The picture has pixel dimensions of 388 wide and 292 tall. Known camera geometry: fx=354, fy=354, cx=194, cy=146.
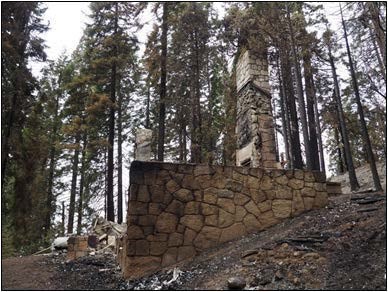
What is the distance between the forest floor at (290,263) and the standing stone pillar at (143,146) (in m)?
2.36

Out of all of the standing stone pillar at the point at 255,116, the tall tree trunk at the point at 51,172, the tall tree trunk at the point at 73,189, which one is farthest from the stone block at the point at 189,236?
the tall tree trunk at the point at 73,189

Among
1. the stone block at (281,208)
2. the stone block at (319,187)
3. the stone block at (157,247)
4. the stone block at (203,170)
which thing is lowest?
the stone block at (157,247)

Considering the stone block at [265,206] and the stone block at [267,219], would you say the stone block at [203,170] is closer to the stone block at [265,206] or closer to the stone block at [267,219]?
the stone block at [265,206]

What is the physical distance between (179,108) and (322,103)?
7.70 meters

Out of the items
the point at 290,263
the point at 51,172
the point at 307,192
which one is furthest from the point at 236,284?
the point at 51,172

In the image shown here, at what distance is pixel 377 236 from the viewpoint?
484 centimetres

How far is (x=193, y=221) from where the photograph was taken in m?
6.50

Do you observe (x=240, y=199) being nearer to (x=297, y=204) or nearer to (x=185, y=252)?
(x=297, y=204)

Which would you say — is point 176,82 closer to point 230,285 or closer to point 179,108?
point 179,108

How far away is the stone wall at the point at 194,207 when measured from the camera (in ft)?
20.3

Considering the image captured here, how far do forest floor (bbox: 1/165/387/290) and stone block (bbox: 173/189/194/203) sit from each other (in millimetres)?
1008

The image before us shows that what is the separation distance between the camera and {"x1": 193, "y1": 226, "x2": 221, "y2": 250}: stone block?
6445 mm

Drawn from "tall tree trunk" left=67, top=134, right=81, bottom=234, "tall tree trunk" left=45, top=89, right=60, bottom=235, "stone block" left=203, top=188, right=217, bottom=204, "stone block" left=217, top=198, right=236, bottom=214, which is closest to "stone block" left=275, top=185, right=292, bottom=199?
"stone block" left=217, top=198, right=236, bottom=214

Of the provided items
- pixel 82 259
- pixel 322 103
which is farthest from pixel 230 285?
pixel 322 103
